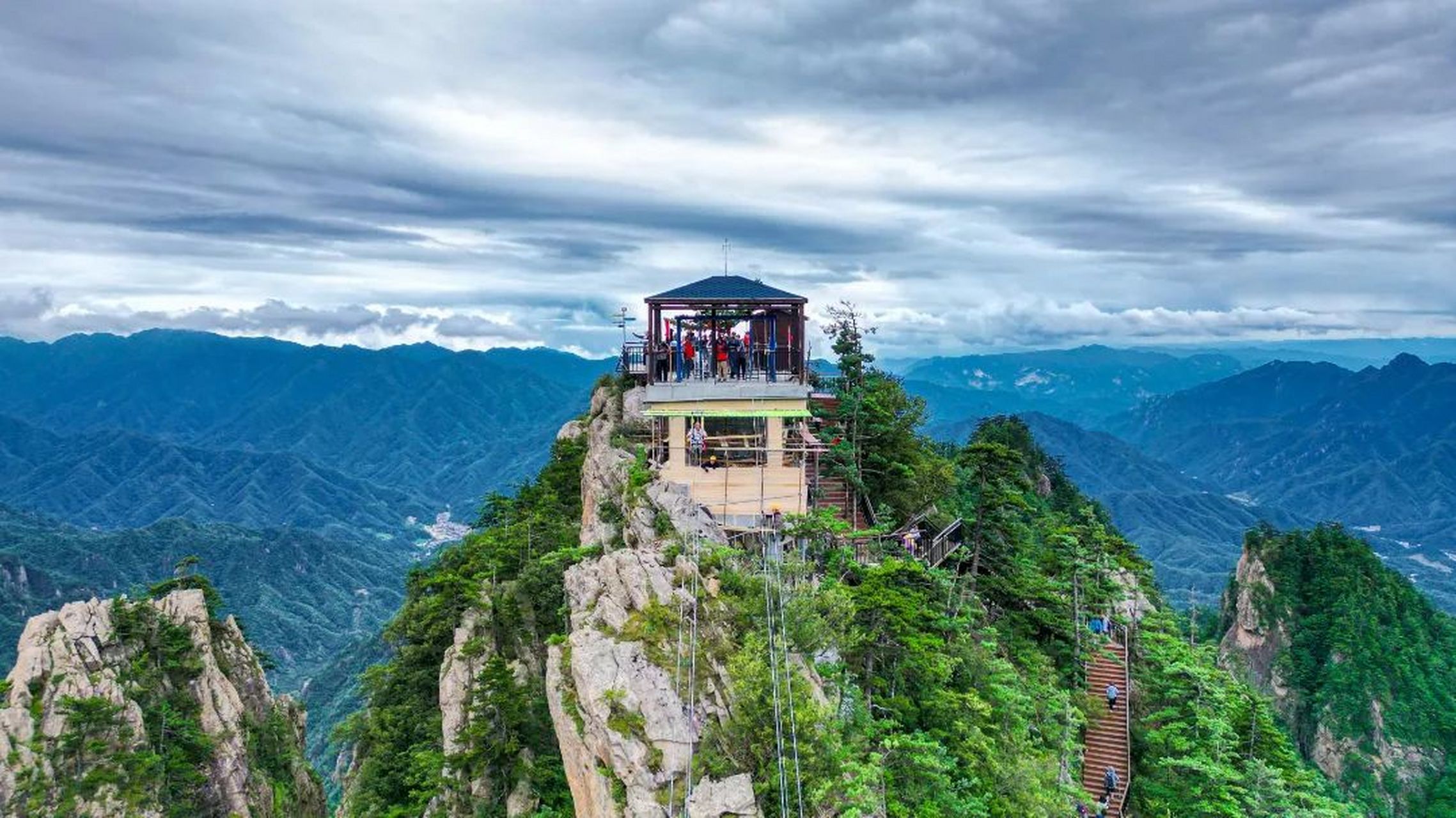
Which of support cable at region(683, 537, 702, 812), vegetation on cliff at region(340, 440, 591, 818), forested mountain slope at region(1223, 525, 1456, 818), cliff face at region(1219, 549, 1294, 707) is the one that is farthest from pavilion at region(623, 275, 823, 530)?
cliff face at region(1219, 549, 1294, 707)

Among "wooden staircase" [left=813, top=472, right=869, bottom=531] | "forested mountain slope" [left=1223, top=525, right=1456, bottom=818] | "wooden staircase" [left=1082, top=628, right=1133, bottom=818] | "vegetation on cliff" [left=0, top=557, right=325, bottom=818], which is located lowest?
"forested mountain slope" [left=1223, top=525, right=1456, bottom=818]

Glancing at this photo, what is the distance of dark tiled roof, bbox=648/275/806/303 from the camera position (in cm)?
3098

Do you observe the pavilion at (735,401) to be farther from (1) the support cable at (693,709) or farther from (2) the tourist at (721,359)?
(1) the support cable at (693,709)

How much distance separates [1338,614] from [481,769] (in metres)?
84.5

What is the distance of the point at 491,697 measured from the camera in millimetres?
28812

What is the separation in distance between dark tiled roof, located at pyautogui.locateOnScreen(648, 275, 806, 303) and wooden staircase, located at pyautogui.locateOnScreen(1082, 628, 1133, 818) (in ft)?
51.9

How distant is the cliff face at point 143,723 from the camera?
132 feet

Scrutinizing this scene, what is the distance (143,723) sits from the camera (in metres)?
42.6

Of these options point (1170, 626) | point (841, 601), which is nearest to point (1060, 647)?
point (1170, 626)

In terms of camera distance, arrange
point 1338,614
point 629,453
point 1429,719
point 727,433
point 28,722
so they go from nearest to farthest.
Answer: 1. point 727,433
2. point 629,453
3. point 28,722
4. point 1429,719
5. point 1338,614

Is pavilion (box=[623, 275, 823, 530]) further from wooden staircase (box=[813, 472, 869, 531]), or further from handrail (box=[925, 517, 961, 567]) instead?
handrail (box=[925, 517, 961, 567])

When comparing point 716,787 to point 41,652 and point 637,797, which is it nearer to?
point 637,797

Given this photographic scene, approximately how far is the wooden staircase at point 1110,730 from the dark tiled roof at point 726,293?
15809 mm

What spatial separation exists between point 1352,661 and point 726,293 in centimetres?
7661
